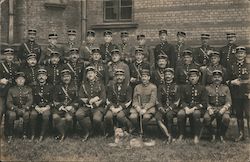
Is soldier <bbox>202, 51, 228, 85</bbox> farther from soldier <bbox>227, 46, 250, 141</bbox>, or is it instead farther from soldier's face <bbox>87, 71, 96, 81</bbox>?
soldier's face <bbox>87, 71, 96, 81</bbox>

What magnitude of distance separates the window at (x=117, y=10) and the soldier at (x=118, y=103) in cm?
392

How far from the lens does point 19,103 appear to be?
341 inches

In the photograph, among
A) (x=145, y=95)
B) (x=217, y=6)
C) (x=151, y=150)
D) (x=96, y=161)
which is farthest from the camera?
(x=217, y=6)

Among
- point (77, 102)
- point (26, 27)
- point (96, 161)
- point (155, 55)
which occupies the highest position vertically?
point (26, 27)

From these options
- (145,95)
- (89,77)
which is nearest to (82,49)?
(89,77)

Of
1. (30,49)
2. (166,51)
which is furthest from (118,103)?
(30,49)

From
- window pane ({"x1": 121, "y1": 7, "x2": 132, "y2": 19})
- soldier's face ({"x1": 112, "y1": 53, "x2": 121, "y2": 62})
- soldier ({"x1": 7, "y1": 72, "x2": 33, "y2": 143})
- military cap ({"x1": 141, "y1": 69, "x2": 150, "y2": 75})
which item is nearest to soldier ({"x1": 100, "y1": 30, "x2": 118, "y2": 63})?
soldier's face ({"x1": 112, "y1": 53, "x2": 121, "y2": 62})

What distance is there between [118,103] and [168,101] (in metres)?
0.99

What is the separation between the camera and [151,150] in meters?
7.58

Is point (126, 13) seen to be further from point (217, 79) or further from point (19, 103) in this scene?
point (19, 103)

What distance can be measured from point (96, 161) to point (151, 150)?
106 centimetres

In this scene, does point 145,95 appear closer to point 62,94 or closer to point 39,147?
point 62,94

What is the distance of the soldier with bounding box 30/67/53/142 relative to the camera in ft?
27.8

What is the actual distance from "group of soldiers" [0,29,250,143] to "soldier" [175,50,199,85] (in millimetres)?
20
